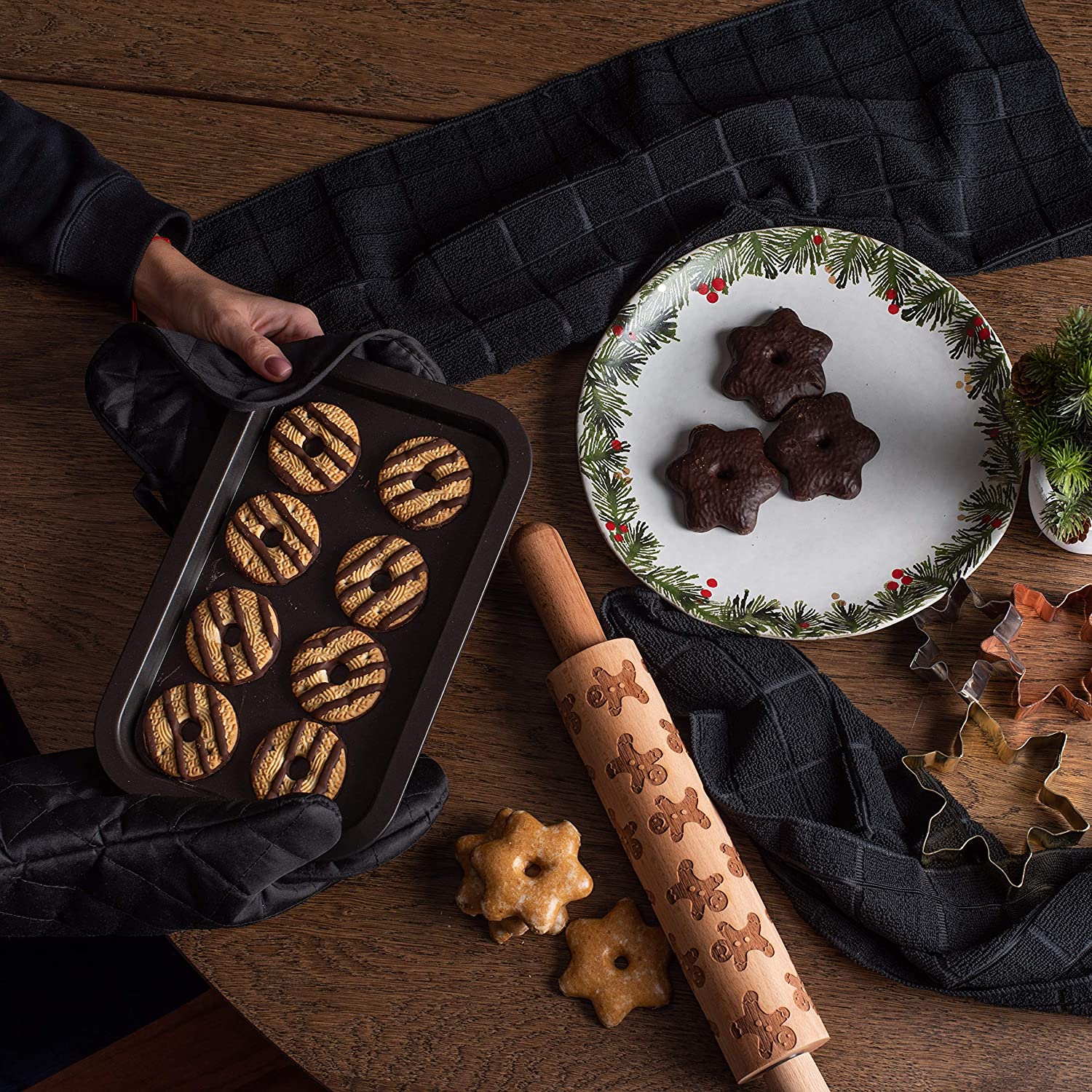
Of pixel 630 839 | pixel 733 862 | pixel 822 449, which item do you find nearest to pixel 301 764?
pixel 630 839

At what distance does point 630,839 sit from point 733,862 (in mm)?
102

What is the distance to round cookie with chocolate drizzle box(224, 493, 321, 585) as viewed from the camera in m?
1.02

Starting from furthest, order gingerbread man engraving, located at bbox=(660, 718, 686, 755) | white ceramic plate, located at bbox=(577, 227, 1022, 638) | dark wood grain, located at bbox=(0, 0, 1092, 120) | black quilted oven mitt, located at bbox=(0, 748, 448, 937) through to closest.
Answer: dark wood grain, located at bbox=(0, 0, 1092, 120)
white ceramic plate, located at bbox=(577, 227, 1022, 638)
gingerbread man engraving, located at bbox=(660, 718, 686, 755)
black quilted oven mitt, located at bbox=(0, 748, 448, 937)

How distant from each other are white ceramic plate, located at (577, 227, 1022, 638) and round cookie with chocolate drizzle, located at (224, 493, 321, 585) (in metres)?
0.31

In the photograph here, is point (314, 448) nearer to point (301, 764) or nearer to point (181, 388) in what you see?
point (181, 388)

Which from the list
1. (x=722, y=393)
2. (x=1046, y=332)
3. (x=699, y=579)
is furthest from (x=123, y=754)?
(x=1046, y=332)

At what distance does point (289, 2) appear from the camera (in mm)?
1260

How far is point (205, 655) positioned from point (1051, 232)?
107cm

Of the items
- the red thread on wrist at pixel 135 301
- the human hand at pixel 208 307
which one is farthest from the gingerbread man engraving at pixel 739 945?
the red thread on wrist at pixel 135 301

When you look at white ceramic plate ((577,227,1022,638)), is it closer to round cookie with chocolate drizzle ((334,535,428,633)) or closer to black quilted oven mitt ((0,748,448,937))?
round cookie with chocolate drizzle ((334,535,428,633))

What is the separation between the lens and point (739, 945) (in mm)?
921

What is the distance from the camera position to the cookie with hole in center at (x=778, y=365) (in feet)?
3.61

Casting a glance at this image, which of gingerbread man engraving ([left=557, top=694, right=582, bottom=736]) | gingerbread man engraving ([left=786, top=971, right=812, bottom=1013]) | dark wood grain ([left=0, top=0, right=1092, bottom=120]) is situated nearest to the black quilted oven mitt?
gingerbread man engraving ([left=557, top=694, right=582, bottom=736])

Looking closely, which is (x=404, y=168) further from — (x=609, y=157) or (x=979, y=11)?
(x=979, y=11)
